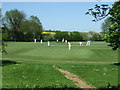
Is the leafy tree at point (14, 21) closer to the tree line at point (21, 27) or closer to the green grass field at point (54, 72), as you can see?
the tree line at point (21, 27)

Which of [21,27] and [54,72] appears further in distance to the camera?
[21,27]

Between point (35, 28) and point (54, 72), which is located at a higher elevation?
point (35, 28)

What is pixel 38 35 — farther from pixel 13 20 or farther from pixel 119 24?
pixel 119 24

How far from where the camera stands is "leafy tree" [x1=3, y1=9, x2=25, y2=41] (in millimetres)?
109438

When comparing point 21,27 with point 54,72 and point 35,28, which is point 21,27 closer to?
point 35,28

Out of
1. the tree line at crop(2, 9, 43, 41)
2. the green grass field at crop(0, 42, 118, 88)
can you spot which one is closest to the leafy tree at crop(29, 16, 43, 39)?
the tree line at crop(2, 9, 43, 41)

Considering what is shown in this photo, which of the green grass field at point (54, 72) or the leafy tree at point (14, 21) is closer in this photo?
the green grass field at point (54, 72)

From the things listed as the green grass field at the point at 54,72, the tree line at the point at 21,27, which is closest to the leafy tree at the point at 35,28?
the tree line at the point at 21,27

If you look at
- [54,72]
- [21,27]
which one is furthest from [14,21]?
[54,72]

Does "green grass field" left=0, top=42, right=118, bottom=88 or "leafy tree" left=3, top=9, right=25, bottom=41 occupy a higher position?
"leafy tree" left=3, top=9, right=25, bottom=41

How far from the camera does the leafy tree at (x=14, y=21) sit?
4309 inches

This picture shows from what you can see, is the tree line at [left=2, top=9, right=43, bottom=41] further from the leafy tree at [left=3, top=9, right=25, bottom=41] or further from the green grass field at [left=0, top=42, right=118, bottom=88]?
the green grass field at [left=0, top=42, right=118, bottom=88]

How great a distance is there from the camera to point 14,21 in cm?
11150

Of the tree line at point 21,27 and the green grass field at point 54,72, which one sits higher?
the tree line at point 21,27
